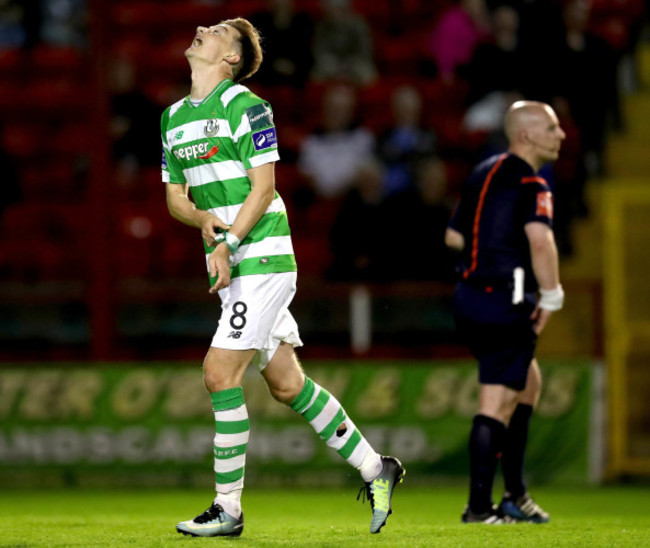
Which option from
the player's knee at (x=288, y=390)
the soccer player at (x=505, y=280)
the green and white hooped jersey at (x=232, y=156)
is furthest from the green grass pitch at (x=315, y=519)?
the green and white hooped jersey at (x=232, y=156)

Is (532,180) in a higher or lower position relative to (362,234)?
higher

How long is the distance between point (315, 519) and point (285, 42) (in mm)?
4915

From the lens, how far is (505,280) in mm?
5871

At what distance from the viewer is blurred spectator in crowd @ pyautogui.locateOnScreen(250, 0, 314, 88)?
Result: 10.4 metres

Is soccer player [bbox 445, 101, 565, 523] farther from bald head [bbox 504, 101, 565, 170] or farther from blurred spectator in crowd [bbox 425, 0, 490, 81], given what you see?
blurred spectator in crowd [bbox 425, 0, 490, 81]

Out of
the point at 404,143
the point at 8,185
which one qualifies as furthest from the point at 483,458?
the point at 8,185

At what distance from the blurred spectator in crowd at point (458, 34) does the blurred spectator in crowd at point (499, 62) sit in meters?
0.43

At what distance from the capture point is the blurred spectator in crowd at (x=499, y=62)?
1007 centimetres

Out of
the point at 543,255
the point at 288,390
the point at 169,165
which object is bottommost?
the point at 288,390

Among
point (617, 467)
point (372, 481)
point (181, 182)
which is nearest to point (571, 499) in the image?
point (617, 467)

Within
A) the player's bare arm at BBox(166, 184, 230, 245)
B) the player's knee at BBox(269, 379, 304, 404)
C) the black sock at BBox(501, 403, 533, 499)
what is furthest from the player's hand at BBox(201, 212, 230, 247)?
the black sock at BBox(501, 403, 533, 499)

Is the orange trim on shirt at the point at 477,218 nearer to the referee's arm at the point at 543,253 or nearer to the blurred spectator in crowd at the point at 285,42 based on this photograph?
the referee's arm at the point at 543,253

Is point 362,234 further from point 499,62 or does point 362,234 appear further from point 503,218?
point 503,218

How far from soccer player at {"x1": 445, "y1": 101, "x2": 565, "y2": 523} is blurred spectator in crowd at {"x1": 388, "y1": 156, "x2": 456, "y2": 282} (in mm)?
2858
